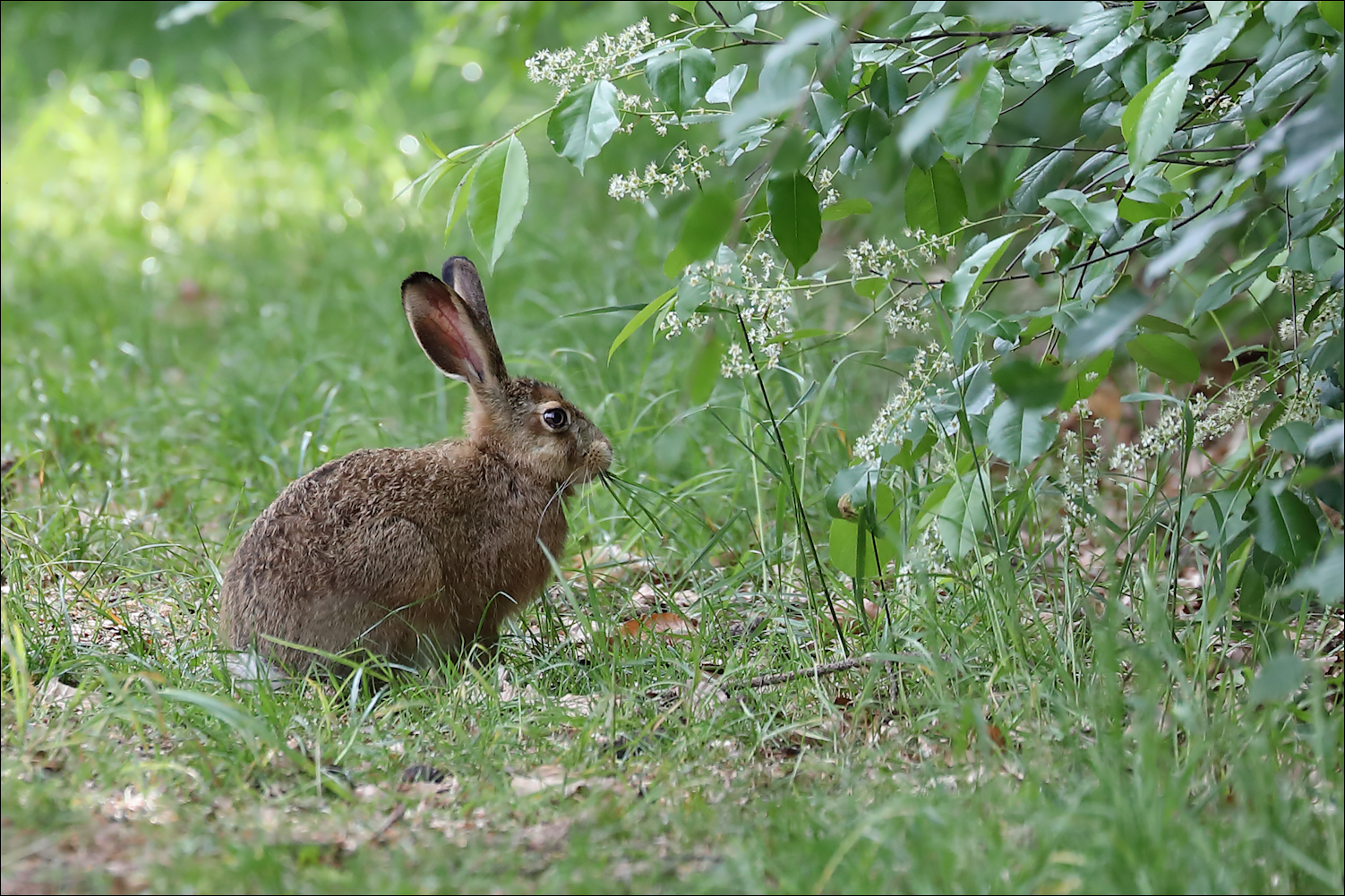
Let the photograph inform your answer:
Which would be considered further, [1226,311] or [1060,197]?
[1226,311]

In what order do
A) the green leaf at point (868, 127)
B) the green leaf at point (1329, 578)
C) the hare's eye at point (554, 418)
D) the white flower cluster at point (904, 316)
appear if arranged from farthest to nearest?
1. the hare's eye at point (554, 418)
2. the white flower cluster at point (904, 316)
3. the green leaf at point (868, 127)
4. the green leaf at point (1329, 578)

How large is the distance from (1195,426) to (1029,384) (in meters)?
1.29

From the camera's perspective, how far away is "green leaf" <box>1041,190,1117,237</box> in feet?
9.47

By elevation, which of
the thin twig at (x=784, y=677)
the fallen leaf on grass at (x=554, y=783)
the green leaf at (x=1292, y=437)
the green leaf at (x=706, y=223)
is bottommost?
the thin twig at (x=784, y=677)

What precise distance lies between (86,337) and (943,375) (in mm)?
3719

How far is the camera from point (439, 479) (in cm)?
374

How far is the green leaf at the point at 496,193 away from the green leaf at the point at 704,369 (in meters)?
0.54

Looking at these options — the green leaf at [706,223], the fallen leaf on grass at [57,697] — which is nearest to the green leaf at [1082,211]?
the green leaf at [706,223]

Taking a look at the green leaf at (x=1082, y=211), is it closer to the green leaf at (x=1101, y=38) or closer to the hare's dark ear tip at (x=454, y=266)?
the green leaf at (x=1101, y=38)

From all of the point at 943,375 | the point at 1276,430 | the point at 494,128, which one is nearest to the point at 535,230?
the point at 494,128

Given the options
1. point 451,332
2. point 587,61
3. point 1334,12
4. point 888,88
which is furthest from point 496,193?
point 1334,12

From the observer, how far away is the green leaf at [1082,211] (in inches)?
114

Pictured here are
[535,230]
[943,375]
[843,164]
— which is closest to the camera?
[843,164]

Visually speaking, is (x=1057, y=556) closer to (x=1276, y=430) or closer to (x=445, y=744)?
(x=1276, y=430)
